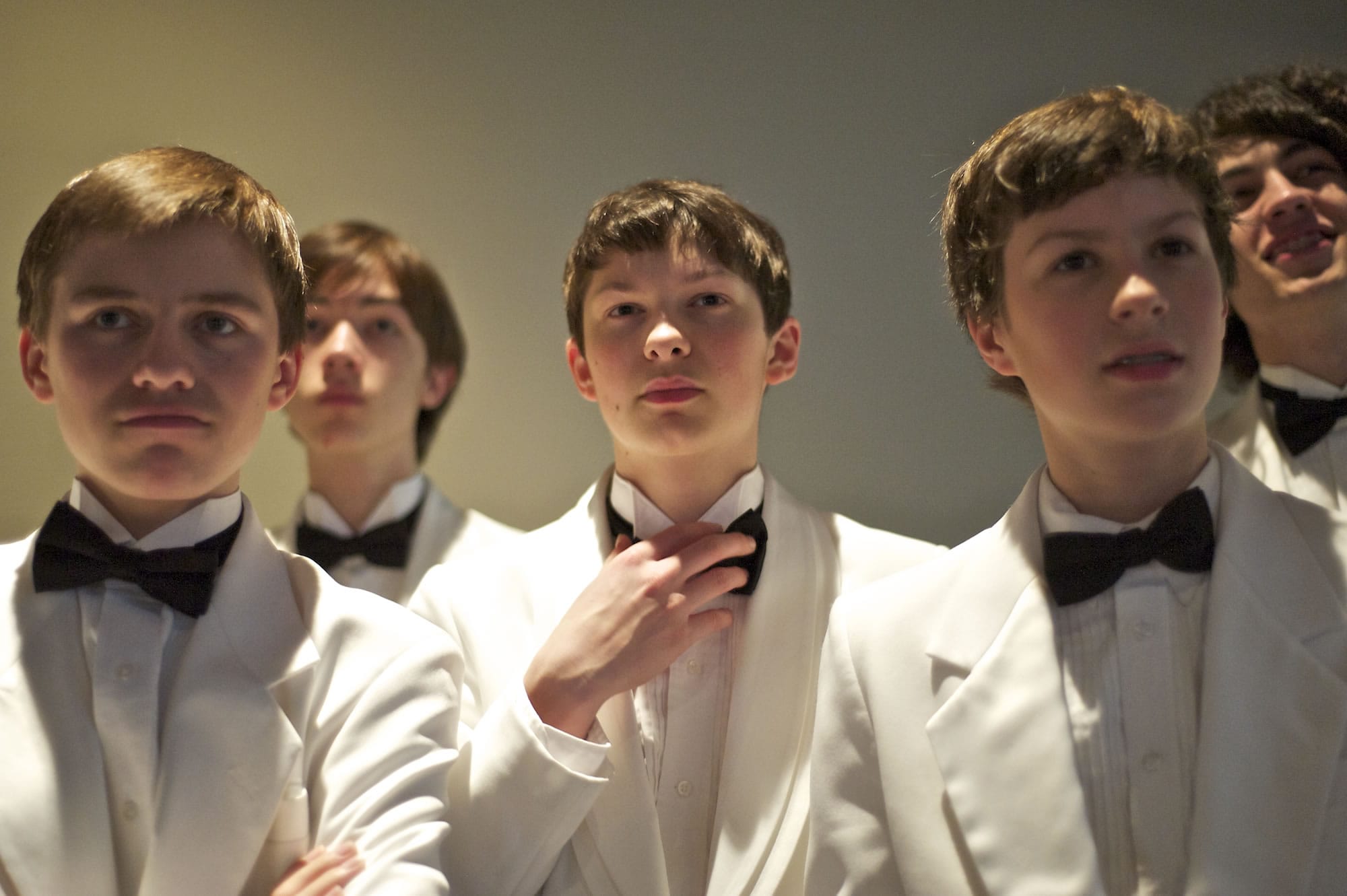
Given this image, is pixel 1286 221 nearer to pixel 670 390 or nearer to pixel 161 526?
pixel 670 390

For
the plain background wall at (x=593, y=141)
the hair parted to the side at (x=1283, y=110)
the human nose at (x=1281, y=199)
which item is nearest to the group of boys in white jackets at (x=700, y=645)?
the human nose at (x=1281, y=199)

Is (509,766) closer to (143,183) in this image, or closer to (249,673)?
(249,673)

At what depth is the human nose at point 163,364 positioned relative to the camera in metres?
1.83

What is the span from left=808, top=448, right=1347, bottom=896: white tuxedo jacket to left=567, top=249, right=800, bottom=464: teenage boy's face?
48 cm

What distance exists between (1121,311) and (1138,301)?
26mm

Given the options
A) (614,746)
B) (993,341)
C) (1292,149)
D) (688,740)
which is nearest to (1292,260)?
(1292,149)

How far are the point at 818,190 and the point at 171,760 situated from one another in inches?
86.1

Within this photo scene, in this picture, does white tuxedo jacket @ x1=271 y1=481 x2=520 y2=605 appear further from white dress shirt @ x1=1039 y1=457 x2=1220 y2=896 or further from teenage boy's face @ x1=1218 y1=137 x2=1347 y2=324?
teenage boy's face @ x1=1218 y1=137 x2=1347 y2=324

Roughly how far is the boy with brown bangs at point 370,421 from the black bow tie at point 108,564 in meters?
1.19

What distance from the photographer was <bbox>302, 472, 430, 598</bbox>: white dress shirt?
311cm

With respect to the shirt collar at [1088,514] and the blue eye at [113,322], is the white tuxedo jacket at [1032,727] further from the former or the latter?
the blue eye at [113,322]

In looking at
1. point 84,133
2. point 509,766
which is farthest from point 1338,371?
point 84,133

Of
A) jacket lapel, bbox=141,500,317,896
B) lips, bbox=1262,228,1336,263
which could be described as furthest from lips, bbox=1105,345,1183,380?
jacket lapel, bbox=141,500,317,896

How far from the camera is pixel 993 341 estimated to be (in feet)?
6.68
